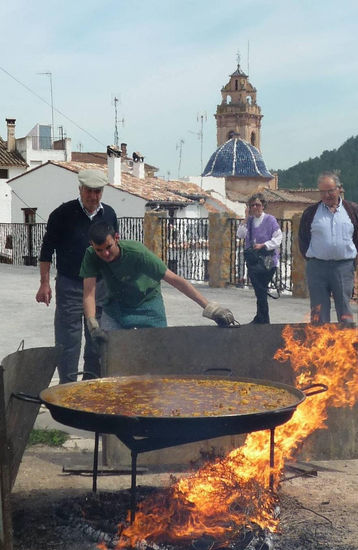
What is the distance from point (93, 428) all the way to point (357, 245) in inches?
188

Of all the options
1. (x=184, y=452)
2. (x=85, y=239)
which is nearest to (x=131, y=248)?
(x=85, y=239)

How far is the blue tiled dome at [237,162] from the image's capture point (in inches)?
3469

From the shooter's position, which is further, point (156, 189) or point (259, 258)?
point (156, 189)

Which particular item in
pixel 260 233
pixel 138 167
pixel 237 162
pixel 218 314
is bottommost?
pixel 218 314

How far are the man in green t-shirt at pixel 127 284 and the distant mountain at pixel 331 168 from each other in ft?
275

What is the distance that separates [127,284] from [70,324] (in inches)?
43.9

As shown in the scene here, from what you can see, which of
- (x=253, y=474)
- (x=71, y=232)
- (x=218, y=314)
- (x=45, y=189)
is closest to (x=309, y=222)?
(x=71, y=232)

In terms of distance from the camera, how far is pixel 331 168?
9369 centimetres

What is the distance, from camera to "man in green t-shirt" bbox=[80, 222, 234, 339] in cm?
504

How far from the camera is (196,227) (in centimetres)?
2008

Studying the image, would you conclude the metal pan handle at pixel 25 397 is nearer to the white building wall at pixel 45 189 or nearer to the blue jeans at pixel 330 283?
the blue jeans at pixel 330 283

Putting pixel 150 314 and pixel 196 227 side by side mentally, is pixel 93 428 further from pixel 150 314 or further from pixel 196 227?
pixel 196 227

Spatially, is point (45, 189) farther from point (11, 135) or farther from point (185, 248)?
point (185, 248)

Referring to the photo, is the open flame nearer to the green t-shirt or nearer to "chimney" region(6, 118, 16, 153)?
the green t-shirt
